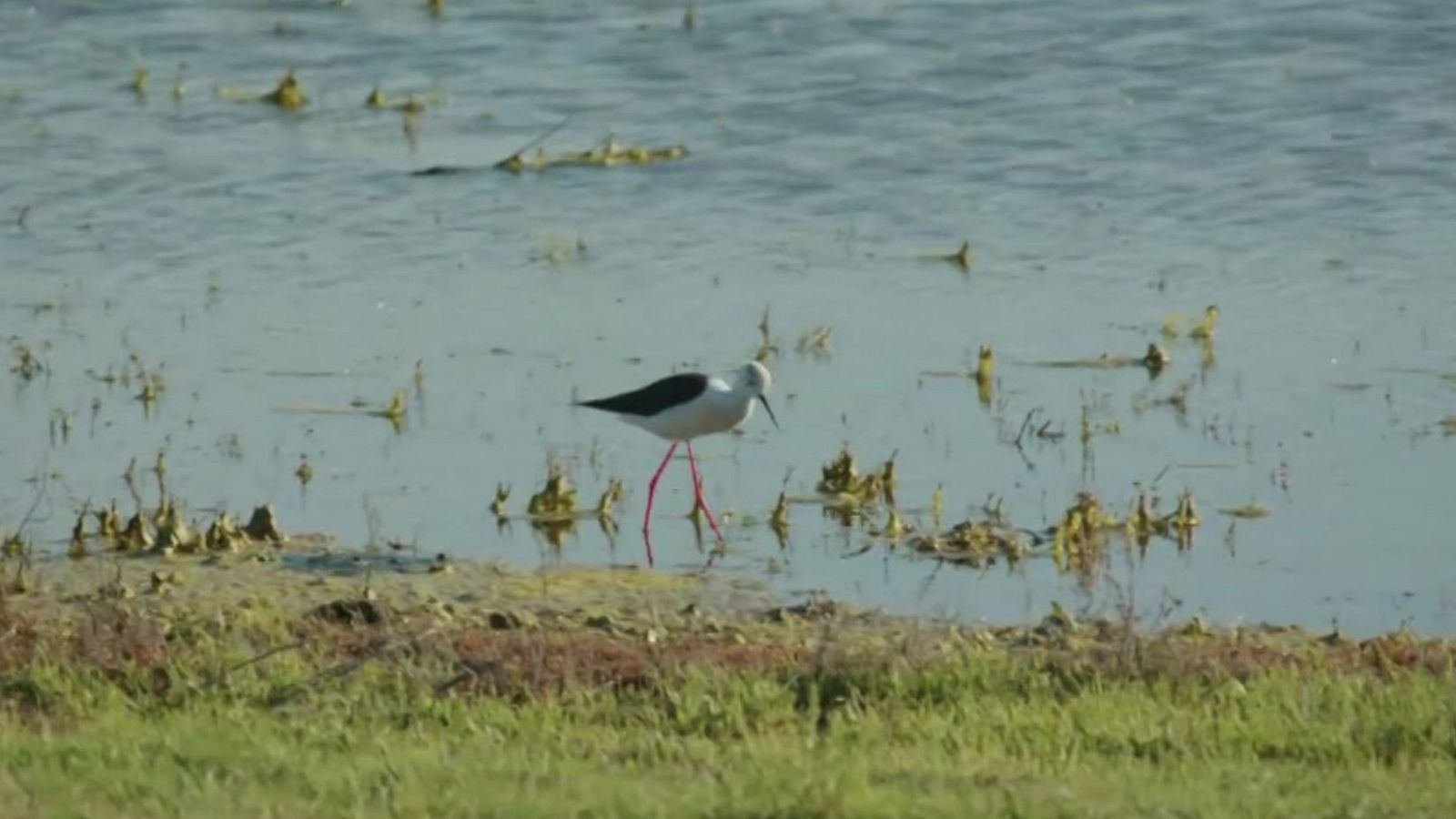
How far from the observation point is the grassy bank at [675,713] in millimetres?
8750

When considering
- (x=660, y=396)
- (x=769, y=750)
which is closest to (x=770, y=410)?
(x=660, y=396)

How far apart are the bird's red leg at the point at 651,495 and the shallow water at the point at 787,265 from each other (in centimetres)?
6

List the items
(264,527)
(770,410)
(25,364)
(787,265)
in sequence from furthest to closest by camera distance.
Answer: (787,265) → (25,364) → (770,410) → (264,527)

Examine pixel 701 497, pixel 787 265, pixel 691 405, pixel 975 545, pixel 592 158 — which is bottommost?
pixel 975 545

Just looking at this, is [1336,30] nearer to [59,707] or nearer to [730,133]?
[730,133]

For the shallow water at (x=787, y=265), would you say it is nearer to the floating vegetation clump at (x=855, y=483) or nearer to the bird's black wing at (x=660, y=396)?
the floating vegetation clump at (x=855, y=483)

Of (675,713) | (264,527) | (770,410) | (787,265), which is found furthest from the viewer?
(787,265)

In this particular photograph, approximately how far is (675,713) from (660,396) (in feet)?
14.3

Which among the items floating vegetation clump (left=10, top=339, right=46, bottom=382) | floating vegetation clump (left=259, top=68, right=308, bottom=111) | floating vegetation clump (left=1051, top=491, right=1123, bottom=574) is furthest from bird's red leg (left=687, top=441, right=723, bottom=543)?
floating vegetation clump (left=259, top=68, right=308, bottom=111)

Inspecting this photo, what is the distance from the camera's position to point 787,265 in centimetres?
1834

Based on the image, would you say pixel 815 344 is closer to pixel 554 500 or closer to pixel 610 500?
pixel 610 500

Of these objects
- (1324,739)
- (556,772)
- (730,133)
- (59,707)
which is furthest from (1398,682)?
(730,133)

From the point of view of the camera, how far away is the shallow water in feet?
45.9

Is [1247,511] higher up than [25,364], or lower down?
lower down
